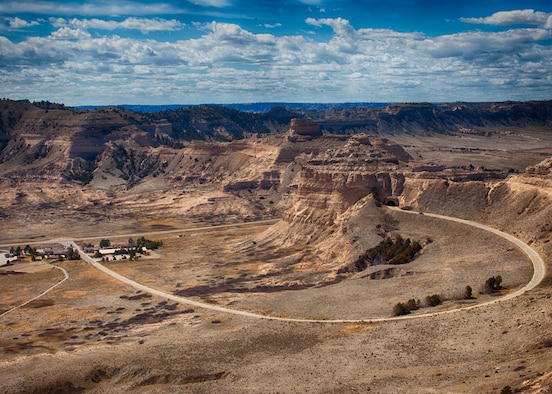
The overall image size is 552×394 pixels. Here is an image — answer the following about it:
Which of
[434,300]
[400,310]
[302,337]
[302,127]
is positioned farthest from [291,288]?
[302,127]

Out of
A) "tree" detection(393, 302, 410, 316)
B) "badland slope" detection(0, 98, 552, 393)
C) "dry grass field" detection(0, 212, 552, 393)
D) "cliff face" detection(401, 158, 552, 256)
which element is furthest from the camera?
"cliff face" detection(401, 158, 552, 256)

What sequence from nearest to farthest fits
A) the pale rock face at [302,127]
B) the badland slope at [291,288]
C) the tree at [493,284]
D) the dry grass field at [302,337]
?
1. the dry grass field at [302,337]
2. the badland slope at [291,288]
3. the tree at [493,284]
4. the pale rock face at [302,127]

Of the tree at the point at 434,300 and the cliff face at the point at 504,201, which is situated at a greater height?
the cliff face at the point at 504,201

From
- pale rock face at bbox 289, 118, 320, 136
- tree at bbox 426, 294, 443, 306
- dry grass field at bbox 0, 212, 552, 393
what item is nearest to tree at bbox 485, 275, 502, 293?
dry grass field at bbox 0, 212, 552, 393


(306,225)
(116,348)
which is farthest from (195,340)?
(306,225)

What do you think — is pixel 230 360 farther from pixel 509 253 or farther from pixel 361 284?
pixel 509 253

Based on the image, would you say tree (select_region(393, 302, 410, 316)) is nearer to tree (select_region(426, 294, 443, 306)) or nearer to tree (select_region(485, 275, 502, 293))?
tree (select_region(426, 294, 443, 306))

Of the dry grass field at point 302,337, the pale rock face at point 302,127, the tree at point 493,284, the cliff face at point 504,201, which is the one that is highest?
the pale rock face at point 302,127

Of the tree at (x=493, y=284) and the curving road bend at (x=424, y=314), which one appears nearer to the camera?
the curving road bend at (x=424, y=314)

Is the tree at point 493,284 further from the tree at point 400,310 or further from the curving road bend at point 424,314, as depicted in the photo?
the tree at point 400,310

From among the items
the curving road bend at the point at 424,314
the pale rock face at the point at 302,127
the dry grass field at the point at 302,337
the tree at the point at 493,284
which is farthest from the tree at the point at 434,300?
the pale rock face at the point at 302,127

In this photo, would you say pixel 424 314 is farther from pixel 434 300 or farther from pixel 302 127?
pixel 302 127
